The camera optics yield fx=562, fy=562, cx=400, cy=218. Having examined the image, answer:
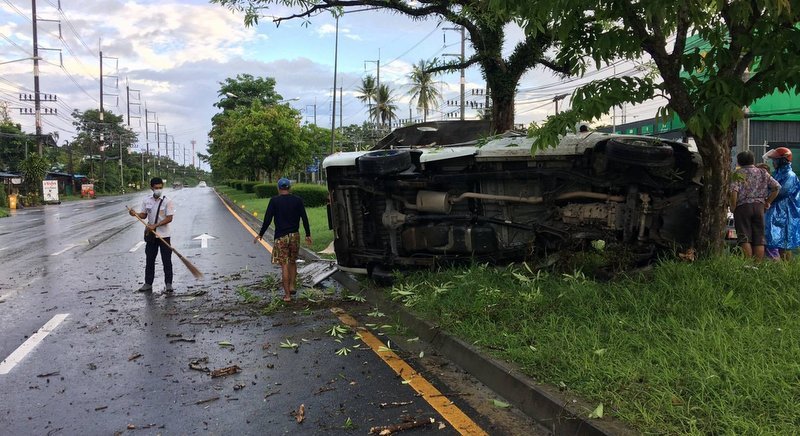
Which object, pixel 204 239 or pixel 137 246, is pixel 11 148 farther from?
pixel 137 246

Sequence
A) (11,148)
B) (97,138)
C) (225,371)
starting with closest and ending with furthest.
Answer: (225,371) → (11,148) → (97,138)

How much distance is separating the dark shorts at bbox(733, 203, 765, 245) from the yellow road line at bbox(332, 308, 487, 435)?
4559mm

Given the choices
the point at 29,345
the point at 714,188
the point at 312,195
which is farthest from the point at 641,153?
the point at 312,195

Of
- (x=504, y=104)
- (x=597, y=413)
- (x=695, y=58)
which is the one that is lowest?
(x=597, y=413)

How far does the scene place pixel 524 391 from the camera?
3.66 metres

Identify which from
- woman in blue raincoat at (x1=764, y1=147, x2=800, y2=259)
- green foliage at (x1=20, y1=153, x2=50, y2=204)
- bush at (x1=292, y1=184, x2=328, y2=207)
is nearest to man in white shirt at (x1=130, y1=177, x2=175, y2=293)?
woman in blue raincoat at (x1=764, y1=147, x2=800, y2=259)

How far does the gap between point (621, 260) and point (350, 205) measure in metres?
3.26

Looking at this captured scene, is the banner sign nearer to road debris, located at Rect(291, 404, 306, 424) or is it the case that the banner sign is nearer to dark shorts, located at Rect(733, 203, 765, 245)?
road debris, located at Rect(291, 404, 306, 424)

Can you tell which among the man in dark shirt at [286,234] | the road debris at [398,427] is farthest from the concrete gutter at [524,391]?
the man in dark shirt at [286,234]

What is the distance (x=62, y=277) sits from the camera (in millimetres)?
9336

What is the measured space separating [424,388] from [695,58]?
3487mm

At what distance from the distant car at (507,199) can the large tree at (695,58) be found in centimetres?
43

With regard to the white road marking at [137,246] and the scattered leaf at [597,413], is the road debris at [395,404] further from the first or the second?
the white road marking at [137,246]

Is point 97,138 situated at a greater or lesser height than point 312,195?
greater
